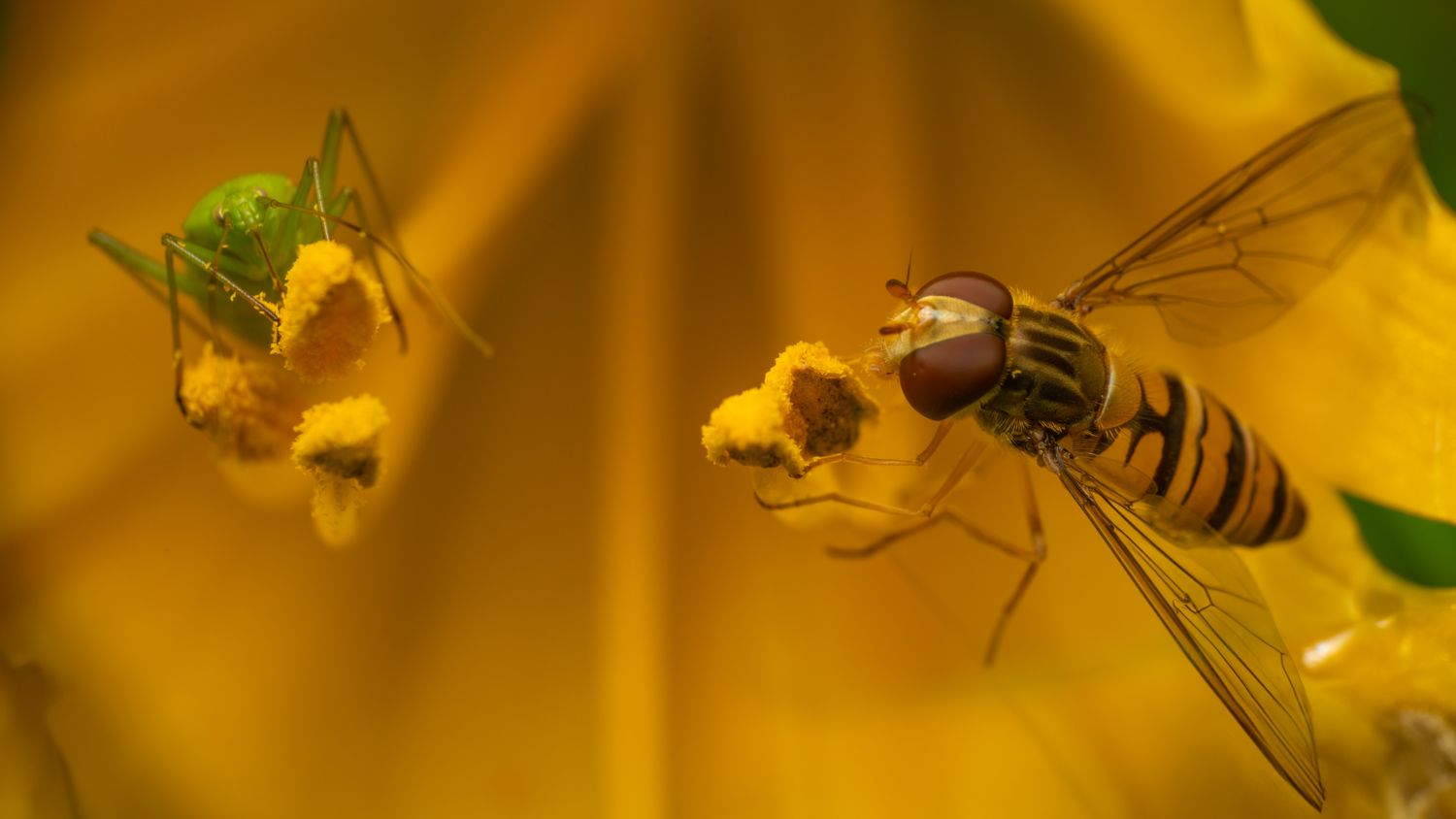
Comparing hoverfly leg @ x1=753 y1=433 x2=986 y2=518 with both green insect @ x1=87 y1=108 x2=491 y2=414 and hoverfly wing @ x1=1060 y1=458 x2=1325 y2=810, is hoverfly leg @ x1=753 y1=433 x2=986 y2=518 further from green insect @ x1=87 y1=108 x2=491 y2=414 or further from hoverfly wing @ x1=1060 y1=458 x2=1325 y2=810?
green insect @ x1=87 y1=108 x2=491 y2=414

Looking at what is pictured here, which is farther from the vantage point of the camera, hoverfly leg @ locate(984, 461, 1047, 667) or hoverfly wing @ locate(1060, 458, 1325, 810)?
hoverfly leg @ locate(984, 461, 1047, 667)

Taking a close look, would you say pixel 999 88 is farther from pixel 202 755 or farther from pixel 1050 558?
pixel 202 755

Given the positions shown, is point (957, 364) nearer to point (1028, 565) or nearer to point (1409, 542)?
point (1028, 565)

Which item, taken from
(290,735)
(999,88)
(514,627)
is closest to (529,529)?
(514,627)

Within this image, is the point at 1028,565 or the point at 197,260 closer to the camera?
the point at 197,260

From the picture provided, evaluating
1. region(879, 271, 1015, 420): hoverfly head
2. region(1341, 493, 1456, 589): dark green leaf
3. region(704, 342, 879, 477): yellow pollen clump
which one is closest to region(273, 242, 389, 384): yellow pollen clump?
region(704, 342, 879, 477): yellow pollen clump

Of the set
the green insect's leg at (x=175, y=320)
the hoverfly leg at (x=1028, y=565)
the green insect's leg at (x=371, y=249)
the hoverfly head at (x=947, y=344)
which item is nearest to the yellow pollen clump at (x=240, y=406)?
the green insect's leg at (x=175, y=320)

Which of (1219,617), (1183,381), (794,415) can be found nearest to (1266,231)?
(1183,381)
